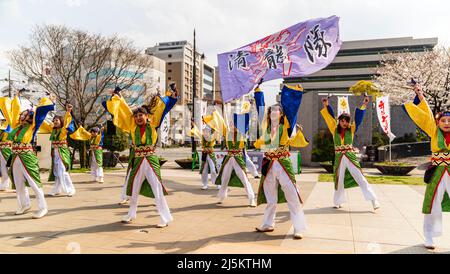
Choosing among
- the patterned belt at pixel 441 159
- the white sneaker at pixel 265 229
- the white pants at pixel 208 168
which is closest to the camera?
the patterned belt at pixel 441 159

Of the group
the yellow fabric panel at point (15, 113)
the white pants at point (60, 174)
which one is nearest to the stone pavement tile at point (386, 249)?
the yellow fabric panel at point (15, 113)

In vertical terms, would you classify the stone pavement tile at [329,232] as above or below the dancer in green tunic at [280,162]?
below

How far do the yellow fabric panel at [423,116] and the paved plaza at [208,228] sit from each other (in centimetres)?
174

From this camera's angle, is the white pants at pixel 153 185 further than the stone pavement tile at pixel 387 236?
Yes

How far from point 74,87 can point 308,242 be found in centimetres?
1873

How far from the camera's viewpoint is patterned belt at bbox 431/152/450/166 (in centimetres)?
515

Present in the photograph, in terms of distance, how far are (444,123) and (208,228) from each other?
4108 millimetres

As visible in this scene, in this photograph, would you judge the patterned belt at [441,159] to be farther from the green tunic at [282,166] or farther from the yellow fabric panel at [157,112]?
the yellow fabric panel at [157,112]

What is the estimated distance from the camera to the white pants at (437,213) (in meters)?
5.05

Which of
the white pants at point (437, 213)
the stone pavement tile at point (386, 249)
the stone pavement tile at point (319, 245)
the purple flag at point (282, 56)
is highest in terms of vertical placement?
the purple flag at point (282, 56)

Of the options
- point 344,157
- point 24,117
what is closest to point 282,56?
point 344,157

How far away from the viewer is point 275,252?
14.9 feet
